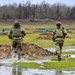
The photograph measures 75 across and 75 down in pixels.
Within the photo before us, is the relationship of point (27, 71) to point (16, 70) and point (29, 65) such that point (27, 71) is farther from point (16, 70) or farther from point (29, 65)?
point (29, 65)

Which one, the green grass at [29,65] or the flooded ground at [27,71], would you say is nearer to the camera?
the flooded ground at [27,71]

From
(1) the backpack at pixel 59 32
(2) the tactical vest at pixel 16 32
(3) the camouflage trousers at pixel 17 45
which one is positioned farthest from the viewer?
(1) the backpack at pixel 59 32

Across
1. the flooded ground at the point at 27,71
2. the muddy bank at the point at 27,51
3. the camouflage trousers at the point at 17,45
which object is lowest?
the muddy bank at the point at 27,51

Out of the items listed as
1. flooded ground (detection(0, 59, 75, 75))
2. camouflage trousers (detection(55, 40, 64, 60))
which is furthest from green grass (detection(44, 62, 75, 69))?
camouflage trousers (detection(55, 40, 64, 60))

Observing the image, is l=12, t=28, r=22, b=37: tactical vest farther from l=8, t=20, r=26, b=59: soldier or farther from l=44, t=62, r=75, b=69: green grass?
l=44, t=62, r=75, b=69: green grass

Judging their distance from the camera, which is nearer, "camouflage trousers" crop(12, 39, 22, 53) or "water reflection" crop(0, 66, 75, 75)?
"water reflection" crop(0, 66, 75, 75)

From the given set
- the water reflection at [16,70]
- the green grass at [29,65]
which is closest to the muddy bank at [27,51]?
the green grass at [29,65]

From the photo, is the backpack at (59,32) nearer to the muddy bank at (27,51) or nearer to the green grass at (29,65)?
the green grass at (29,65)

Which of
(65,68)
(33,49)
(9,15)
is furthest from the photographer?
(9,15)

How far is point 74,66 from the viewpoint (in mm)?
27328

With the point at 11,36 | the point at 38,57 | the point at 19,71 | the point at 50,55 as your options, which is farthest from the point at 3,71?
the point at 50,55

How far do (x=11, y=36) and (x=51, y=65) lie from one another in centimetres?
447

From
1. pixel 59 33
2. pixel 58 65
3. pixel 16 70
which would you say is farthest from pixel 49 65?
pixel 59 33

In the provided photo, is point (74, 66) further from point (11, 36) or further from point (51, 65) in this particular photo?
point (11, 36)
